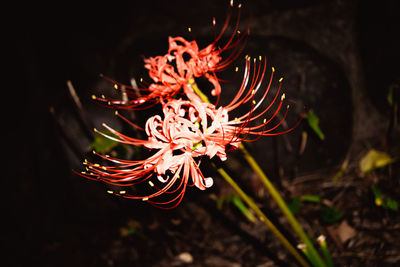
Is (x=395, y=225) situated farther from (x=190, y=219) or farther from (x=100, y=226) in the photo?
(x=100, y=226)

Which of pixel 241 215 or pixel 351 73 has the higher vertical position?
pixel 351 73

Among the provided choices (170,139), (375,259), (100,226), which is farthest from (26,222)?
(375,259)

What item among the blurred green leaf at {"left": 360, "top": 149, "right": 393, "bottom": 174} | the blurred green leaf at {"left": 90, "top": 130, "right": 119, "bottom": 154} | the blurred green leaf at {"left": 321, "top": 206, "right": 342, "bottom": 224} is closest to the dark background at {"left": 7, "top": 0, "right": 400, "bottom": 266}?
the blurred green leaf at {"left": 360, "top": 149, "right": 393, "bottom": 174}

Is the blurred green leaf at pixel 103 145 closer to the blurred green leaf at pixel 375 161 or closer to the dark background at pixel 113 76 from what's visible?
the dark background at pixel 113 76

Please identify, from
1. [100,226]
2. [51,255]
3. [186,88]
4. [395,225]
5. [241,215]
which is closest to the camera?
[186,88]

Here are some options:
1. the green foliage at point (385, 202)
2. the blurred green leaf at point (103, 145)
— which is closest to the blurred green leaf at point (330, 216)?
the green foliage at point (385, 202)

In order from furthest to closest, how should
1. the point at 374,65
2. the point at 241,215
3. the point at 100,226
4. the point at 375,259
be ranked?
1. the point at 100,226
2. the point at 241,215
3. the point at 374,65
4. the point at 375,259

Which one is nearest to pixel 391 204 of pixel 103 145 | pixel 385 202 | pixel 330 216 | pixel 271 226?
pixel 385 202

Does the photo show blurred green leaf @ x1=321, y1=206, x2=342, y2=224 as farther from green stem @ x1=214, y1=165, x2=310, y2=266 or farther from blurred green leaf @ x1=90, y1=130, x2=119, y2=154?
blurred green leaf @ x1=90, y1=130, x2=119, y2=154
